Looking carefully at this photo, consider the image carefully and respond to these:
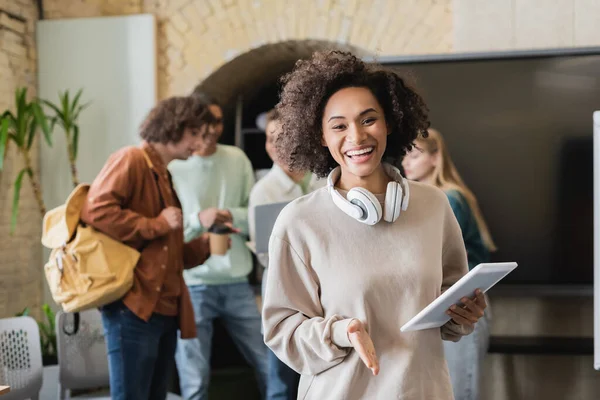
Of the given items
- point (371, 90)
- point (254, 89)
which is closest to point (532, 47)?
point (254, 89)

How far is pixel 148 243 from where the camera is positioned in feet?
9.84

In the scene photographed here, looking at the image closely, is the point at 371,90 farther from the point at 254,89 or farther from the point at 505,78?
the point at 254,89

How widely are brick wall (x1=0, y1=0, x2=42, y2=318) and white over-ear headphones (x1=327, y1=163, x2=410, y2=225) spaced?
359 centimetres

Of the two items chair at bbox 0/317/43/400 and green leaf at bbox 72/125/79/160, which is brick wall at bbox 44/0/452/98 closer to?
green leaf at bbox 72/125/79/160

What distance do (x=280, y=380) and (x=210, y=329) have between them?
53 centimetres

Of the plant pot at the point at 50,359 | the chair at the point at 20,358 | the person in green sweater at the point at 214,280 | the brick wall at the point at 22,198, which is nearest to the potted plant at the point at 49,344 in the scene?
the plant pot at the point at 50,359

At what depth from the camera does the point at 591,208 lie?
403 centimetres

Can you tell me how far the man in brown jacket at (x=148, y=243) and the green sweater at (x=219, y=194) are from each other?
979 millimetres

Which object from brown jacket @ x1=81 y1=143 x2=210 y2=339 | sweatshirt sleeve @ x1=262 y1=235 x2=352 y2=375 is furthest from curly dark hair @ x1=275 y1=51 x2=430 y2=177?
brown jacket @ x1=81 y1=143 x2=210 y2=339

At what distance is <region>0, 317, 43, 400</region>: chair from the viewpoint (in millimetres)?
3111

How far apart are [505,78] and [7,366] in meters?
2.71

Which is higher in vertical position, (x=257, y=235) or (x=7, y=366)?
(x=257, y=235)

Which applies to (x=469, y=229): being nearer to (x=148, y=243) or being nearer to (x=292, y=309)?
(x=148, y=243)

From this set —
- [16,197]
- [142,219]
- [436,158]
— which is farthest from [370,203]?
[16,197]
